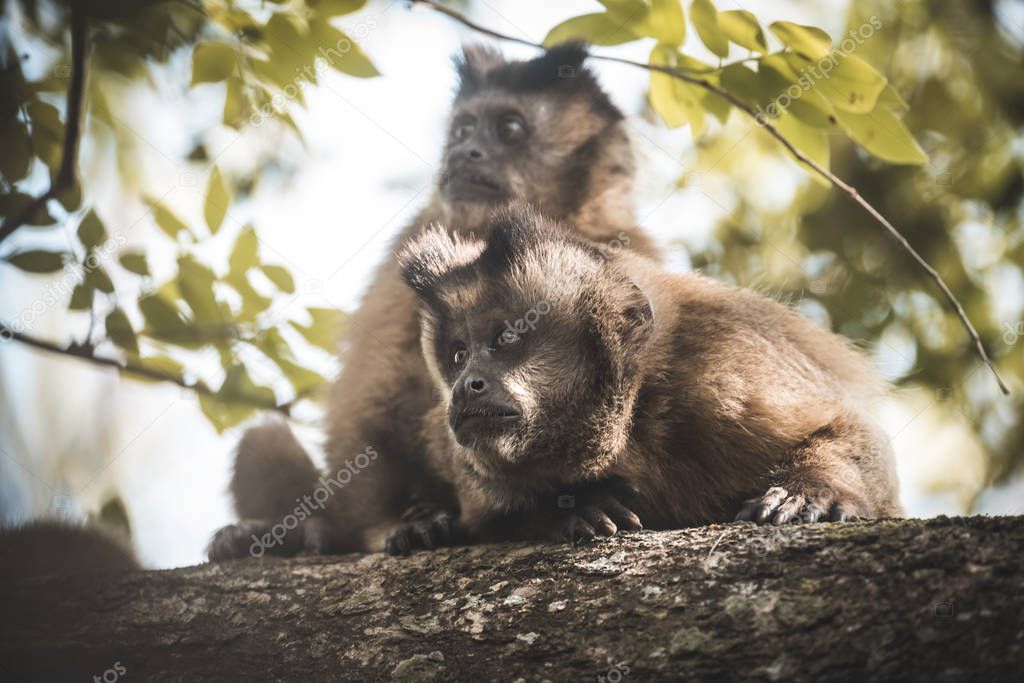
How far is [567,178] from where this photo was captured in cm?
802

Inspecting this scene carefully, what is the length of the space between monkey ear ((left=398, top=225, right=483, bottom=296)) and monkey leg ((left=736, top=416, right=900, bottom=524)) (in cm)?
227

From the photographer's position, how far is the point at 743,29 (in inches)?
193

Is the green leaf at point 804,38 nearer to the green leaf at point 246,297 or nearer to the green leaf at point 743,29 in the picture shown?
the green leaf at point 743,29

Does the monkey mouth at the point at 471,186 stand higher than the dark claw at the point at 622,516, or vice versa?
the monkey mouth at the point at 471,186

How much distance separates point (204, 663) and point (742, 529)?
259cm

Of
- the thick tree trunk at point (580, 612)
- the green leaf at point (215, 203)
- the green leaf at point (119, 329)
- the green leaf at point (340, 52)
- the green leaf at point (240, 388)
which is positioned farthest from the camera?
the green leaf at point (240, 388)

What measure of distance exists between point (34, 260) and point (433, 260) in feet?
7.48

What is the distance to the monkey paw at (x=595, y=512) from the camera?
4336 mm

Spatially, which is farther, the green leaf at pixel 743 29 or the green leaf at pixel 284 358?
the green leaf at pixel 284 358

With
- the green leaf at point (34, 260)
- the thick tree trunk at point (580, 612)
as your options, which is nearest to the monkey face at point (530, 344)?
the thick tree trunk at point (580, 612)

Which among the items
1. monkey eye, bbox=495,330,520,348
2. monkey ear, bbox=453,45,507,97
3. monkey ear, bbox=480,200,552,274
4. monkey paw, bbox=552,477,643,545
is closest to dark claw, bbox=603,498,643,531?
monkey paw, bbox=552,477,643,545

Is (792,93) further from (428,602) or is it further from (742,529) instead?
(428,602)

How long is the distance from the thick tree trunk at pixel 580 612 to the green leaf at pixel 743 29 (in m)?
2.70

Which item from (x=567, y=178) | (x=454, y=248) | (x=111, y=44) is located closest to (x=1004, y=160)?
(x=567, y=178)
